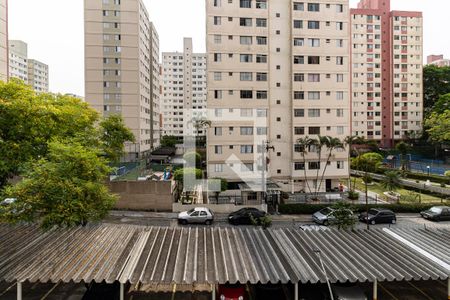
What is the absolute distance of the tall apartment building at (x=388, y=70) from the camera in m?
73.6

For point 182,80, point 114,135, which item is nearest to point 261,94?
point 114,135

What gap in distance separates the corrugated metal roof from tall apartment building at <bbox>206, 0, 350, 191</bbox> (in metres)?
20.2

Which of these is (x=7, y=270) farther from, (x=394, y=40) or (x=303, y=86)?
(x=394, y=40)

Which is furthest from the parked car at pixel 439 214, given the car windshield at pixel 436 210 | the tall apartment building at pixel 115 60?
the tall apartment building at pixel 115 60

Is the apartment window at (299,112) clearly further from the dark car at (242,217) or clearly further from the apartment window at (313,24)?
the dark car at (242,217)

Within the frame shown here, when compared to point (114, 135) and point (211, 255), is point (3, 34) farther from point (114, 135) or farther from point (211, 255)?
point (211, 255)

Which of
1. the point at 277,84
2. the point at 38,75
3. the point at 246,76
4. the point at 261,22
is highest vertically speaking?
the point at 38,75

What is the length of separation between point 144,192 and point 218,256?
17202mm

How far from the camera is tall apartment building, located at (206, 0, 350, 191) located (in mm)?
35281

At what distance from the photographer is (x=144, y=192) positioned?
28.5 meters

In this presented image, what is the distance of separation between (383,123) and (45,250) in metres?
78.6

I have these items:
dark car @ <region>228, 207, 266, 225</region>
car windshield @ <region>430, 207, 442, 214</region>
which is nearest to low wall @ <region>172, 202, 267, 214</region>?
dark car @ <region>228, 207, 266, 225</region>

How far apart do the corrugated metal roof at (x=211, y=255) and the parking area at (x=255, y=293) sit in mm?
1449

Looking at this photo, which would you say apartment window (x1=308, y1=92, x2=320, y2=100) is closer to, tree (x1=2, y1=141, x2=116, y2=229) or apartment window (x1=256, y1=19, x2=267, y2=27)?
apartment window (x1=256, y1=19, x2=267, y2=27)
